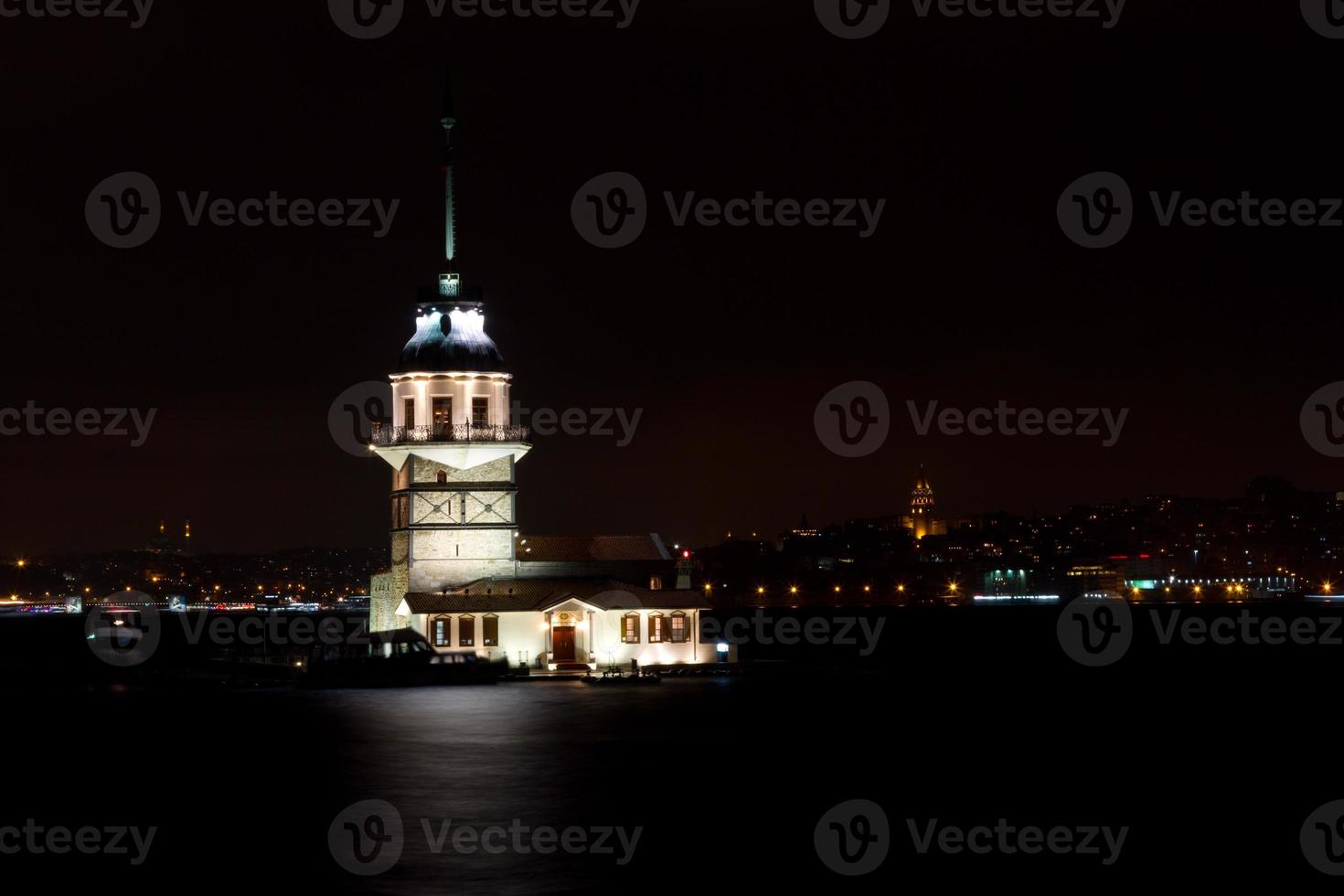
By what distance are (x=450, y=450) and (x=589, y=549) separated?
7.76 meters

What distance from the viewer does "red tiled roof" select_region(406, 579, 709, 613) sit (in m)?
74.9

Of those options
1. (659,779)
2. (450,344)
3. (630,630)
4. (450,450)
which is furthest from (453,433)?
(659,779)

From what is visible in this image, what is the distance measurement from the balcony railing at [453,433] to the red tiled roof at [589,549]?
4920mm

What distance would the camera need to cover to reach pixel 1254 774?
5088 centimetres

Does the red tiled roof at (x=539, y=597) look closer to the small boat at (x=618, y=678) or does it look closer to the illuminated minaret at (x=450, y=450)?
the illuminated minaret at (x=450, y=450)

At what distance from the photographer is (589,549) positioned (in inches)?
3187

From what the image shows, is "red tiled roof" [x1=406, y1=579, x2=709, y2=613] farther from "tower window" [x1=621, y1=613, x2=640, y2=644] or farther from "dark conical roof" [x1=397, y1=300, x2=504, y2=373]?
"dark conical roof" [x1=397, y1=300, x2=504, y2=373]

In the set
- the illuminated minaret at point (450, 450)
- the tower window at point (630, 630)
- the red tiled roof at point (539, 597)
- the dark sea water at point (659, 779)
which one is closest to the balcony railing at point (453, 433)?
the illuminated minaret at point (450, 450)

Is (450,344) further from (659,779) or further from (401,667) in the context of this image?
(659,779)

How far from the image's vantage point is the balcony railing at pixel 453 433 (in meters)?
77.4

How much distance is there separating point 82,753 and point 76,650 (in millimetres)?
89155

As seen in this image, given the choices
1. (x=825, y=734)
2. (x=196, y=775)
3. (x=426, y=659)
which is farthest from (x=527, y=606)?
(x=196, y=775)

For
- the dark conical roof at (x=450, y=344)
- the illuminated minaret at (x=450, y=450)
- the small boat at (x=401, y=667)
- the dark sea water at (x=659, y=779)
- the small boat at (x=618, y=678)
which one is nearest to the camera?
the dark sea water at (x=659, y=779)

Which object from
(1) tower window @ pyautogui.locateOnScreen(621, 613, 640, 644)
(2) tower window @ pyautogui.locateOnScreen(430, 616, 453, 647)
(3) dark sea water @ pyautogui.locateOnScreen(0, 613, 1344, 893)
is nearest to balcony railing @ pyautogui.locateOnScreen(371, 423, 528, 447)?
(2) tower window @ pyautogui.locateOnScreen(430, 616, 453, 647)
